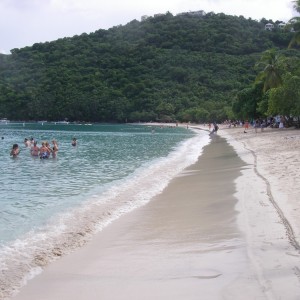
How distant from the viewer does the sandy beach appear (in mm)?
5270

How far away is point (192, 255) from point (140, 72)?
5176 inches

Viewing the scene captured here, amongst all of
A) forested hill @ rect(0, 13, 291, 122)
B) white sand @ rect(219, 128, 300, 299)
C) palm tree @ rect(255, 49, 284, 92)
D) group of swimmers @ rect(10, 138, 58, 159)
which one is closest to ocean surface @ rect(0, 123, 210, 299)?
white sand @ rect(219, 128, 300, 299)

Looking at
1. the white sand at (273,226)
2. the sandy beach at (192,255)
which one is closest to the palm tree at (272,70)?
the white sand at (273,226)

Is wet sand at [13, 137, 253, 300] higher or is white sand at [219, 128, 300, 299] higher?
white sand at [219, 128, 300, 299]

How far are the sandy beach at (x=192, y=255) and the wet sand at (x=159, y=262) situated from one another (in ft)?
0.04

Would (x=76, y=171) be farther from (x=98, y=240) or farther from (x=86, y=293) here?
(x=86, y=293)

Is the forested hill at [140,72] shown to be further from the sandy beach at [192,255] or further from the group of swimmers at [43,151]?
the sandy beach at [192,255]

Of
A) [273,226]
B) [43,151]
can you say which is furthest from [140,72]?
[273,226]

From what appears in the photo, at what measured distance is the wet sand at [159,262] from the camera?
5.32 meters

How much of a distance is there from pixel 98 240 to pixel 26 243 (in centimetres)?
125

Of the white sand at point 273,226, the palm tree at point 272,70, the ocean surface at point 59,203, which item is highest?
the palm tree at point 272,70

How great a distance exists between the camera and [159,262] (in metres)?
6.42

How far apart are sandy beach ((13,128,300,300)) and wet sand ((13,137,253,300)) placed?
0.04 feet

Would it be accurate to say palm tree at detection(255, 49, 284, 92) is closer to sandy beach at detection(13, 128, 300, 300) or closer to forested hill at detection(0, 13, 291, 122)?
sandy beach at detection(13, 128, 300, 300)
